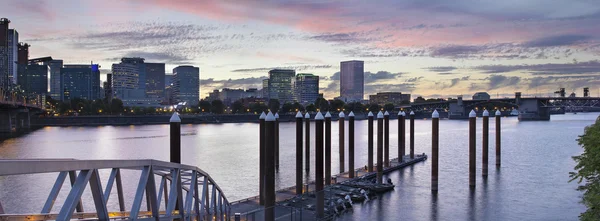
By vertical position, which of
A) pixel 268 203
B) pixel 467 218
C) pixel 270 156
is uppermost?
pixel 270 156

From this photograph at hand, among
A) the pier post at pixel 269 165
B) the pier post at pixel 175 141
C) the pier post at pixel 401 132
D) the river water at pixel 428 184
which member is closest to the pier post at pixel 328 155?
the river water at pixel 428 184

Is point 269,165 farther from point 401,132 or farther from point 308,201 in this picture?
point 401,132

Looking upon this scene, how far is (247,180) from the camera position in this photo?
143ft

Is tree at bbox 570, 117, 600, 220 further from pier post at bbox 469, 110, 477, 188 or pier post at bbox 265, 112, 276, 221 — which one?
pier post at bbox 469, 110, 477, 188

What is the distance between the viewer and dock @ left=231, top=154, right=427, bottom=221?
23578 millimetres

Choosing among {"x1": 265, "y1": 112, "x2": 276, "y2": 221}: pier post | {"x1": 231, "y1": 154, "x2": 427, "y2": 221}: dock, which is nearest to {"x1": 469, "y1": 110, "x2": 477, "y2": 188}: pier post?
{"x1": 231, "y1": 154, "x2": 427, "y2": 221}: dock

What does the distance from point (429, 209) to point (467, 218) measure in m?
2.70

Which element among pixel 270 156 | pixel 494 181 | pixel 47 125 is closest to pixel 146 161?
pixel 270 156

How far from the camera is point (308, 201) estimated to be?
27328 mm

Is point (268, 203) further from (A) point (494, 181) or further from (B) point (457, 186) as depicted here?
(A) point (494, 181)

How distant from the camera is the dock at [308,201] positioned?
77.4 feet

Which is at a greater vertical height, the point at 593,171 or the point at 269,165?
the point at 593,171

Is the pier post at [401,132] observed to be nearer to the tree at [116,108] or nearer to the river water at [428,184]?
the river water at [428,184]

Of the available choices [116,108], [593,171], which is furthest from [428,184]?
[116,108]
